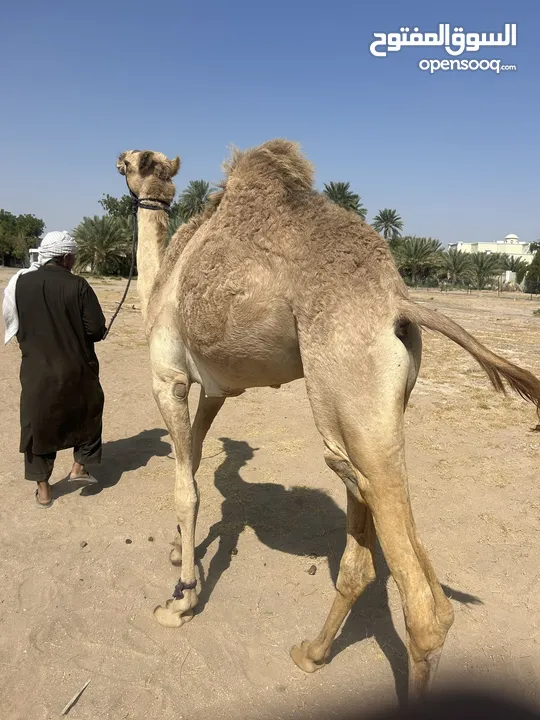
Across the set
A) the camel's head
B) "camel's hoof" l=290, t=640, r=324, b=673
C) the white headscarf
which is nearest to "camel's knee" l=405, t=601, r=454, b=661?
"camel's hoof" l=290, t=640, r=324, b=673

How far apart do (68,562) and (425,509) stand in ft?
10.2

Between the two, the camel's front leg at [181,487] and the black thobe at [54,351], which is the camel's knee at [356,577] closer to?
the camel's front leg at [181,487]

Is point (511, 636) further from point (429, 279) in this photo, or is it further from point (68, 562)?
point (429, 279)

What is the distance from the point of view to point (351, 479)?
2.20 m

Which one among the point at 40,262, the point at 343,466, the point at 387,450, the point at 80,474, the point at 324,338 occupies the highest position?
the point at 40,262

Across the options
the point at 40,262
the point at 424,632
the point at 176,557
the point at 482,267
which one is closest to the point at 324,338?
the point at 424,632

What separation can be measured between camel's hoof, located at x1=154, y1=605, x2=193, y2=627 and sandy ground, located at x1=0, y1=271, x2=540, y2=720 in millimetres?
44

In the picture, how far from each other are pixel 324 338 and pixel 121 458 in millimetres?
4231

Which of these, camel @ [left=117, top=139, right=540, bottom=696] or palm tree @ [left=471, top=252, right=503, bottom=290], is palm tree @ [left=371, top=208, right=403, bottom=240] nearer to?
palm tree @ [left=471, top=252, right=503, bottom=290]

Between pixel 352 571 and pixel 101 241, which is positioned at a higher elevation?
pixel 101 241

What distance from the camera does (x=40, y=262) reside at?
14.0 feet

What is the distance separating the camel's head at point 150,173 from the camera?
3598 millimetres

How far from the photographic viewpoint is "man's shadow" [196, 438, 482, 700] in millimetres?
3076

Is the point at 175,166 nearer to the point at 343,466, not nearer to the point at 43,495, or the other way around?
the point at 343,466
